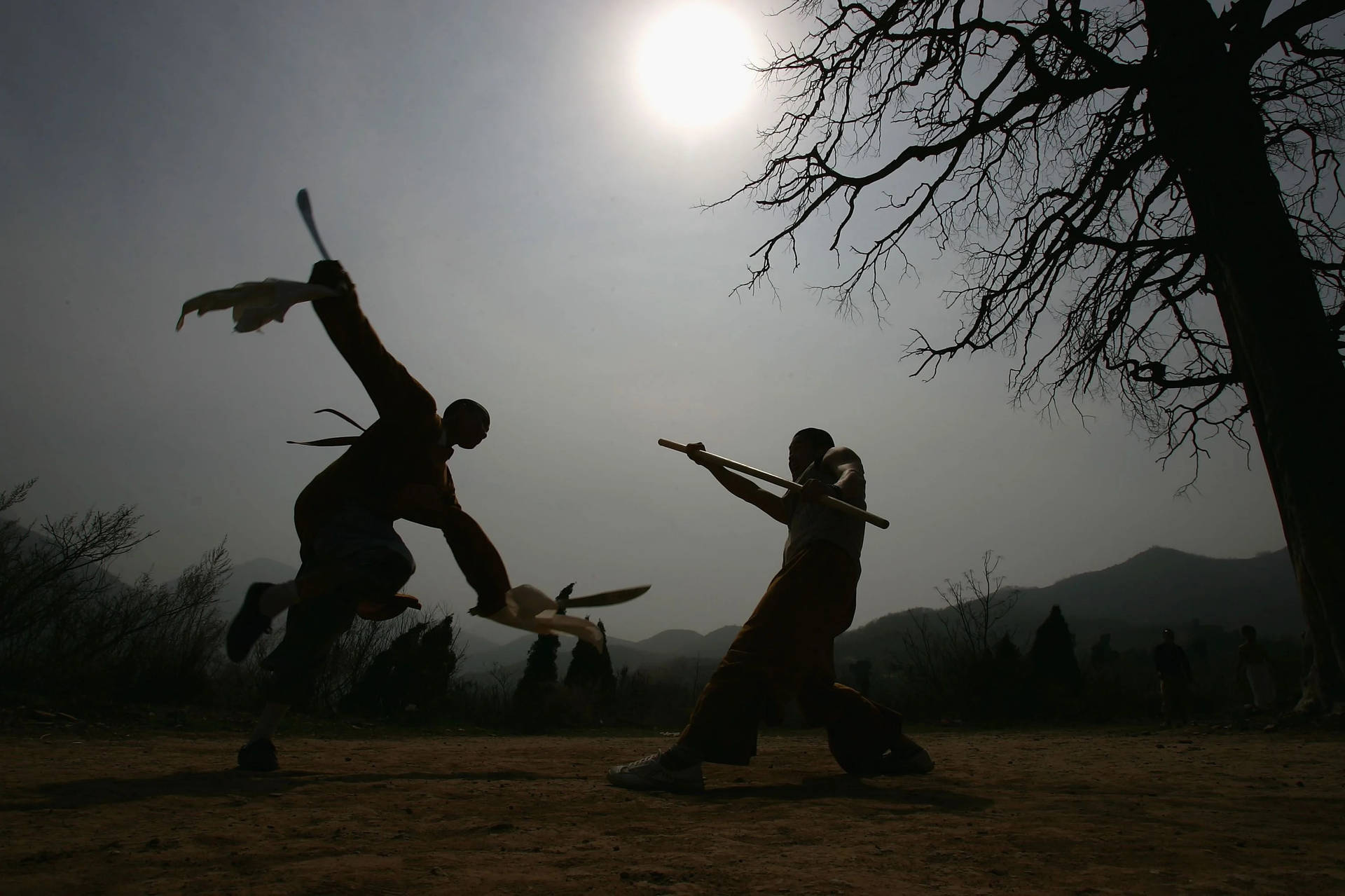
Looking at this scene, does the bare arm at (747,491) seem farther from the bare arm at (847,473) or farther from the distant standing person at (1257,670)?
the distant standing person at (1257,670)

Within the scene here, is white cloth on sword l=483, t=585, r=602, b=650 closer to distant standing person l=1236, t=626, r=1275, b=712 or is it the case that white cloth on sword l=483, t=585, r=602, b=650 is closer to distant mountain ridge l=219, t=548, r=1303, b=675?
distant standing person l=1236, t=626, r=1275, b=712

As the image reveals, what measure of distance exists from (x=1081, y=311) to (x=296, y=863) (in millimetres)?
7743

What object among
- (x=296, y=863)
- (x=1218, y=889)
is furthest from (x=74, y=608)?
(x=1218, y=889)

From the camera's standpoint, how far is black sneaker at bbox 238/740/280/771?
10.2ft

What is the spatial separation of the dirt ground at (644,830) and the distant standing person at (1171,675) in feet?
25.3

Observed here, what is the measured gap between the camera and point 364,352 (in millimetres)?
3125

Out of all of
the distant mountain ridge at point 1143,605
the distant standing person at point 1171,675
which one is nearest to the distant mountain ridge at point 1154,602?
the distant mountain ridge at point 1143,605

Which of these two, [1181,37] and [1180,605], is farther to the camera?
[1180,605]

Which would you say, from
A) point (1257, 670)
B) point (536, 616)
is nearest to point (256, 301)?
point (536, 616)

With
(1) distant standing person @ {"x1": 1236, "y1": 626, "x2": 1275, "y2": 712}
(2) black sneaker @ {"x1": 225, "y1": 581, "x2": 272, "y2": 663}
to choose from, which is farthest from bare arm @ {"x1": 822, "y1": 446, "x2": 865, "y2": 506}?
(1) distant standing person @ {"x1": 1236, "y1": 626, "x2": 1275, "y2": 712}

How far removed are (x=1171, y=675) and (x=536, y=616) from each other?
10.9m

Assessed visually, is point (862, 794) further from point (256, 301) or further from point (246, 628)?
point (256, 301)

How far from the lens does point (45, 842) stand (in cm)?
175

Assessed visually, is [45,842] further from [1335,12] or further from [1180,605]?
[1180,605]
